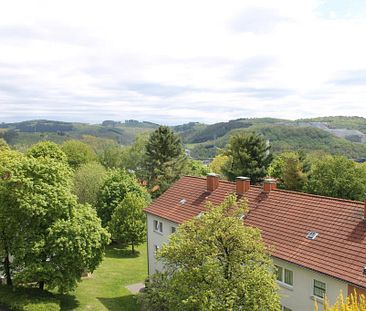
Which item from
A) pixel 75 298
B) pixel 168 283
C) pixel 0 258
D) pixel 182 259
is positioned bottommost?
pixel 75 298

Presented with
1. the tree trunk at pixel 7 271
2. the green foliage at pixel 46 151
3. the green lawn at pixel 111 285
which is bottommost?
the green lawn at pixel 111 285

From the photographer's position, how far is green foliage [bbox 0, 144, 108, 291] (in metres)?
24.7

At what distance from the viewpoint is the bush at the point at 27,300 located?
23.8m

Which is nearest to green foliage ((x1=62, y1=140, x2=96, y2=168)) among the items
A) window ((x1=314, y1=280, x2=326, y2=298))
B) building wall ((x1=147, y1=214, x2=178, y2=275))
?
building wall ((x1=147, y1=214, x2=178, y2=275))

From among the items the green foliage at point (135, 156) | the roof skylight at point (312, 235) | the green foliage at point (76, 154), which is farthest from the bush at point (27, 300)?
the green foliage at point (135, 156)

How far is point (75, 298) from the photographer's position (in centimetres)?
2861

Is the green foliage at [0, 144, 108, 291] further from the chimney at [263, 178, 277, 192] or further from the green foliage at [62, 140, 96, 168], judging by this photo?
the green foliage at [62, 140, 96, 168]

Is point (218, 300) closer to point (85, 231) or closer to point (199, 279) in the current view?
point (199, 279)

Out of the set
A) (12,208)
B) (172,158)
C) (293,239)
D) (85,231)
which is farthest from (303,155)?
(12,208)

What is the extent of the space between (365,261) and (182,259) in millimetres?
9374

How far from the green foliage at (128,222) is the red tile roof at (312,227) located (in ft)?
40.3

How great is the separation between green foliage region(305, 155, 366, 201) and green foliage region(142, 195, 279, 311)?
2912 centimetres

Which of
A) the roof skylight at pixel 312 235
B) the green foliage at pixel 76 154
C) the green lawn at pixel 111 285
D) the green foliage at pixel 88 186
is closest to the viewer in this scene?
the roof skylight at pixel 312 235

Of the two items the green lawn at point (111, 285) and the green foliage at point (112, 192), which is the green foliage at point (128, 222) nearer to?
the green lawn at point (111, 285)
